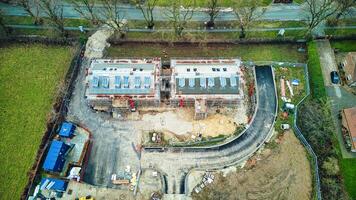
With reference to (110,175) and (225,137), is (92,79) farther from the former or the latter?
(225,137)

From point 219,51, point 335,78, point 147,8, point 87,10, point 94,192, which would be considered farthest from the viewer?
point 87,10

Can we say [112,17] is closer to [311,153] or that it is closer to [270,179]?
[270,179]

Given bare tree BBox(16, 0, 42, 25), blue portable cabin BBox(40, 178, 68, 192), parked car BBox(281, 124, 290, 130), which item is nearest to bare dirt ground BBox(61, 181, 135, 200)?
blue portable cabin BBox(40, 178, 68, 192)

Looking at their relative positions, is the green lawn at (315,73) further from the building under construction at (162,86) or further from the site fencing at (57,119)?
the site fencing at (57,119)

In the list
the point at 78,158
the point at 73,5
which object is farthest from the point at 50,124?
the point at 73,5

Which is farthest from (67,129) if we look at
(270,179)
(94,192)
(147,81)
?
(270,179)

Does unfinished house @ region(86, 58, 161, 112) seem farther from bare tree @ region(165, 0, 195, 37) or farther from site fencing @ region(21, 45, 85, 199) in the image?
bare tree @ region(165, 0, 195, 37)

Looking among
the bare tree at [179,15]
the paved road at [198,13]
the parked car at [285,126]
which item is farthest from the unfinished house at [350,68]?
the bare tree at [179,15]
